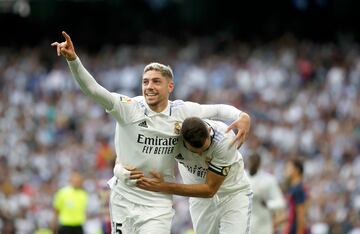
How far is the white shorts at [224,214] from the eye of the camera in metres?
10.1

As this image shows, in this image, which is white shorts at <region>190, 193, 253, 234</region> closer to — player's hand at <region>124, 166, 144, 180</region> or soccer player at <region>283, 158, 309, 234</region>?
player's hand at <region>124, 166, 144, 180</region>

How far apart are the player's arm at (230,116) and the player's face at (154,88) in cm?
41

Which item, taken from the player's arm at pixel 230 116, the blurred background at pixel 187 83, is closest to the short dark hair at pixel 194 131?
the player's arm at pixel 230 116

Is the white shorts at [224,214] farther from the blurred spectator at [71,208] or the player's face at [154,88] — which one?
the blurred spectator at [71,208]

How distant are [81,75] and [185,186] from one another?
1.46m

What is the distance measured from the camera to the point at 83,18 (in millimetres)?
32594

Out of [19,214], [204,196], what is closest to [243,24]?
[19,214]

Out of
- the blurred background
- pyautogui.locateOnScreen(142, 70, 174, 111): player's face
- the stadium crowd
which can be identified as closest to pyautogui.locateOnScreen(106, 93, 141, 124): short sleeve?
pyautogui.locateOnScreen(142, 70, 174, 111): player's face

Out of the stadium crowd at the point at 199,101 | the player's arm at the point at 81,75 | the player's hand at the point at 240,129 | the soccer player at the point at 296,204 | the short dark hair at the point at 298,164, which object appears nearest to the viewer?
the player's arm at the point at 81,75

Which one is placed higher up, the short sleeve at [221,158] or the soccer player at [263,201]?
the short sleeve at [221,158]

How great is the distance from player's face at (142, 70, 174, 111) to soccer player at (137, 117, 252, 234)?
0.38 metres

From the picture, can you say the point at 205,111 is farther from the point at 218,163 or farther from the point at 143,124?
the point at 143,124

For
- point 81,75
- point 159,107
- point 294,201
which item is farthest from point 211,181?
point 294,201

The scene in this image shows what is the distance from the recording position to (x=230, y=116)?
10102 millimetres
